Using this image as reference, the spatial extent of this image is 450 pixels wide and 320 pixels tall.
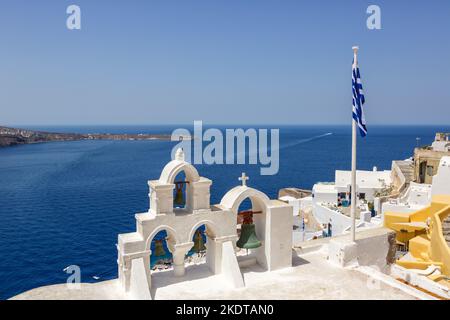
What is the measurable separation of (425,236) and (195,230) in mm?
16208

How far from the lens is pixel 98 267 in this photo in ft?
101

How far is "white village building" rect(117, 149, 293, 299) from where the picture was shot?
1250cm

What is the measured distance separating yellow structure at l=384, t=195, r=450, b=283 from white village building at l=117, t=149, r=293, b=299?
8453mm

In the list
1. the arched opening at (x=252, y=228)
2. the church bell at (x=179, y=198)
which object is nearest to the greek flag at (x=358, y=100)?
the arched opening at (x=252, y=228)

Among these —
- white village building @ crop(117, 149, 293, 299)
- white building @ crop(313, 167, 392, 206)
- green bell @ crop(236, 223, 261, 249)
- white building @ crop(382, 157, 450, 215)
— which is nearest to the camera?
white village building @ crop(117, 149, 293, 299)

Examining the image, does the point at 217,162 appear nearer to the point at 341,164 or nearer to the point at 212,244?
the point at 341,164

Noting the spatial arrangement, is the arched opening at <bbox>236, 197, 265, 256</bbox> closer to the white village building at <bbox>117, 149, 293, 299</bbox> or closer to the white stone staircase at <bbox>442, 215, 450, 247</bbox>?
the white village building at <bbox>117, 149, 293, 299</bbox>

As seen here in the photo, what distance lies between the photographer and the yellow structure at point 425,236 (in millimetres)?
18578

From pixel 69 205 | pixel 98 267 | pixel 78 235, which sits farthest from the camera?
pixel 69 205

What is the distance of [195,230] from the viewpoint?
1382 centimetres

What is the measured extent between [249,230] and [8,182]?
64674 millimetres

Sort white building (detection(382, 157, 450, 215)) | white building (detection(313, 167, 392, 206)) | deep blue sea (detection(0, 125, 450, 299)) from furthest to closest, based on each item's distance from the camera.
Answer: white building (detection(313, 167, 392, 206)) < deep blue sea (detection(0, 125, 450, 299)) < white building (detection(382, 157, 450, 215))

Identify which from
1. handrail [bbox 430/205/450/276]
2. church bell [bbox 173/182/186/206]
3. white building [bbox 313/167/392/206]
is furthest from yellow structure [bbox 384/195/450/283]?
white building [bbox 313/167/392/206]

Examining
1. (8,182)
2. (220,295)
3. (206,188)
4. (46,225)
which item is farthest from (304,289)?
(8,182)
